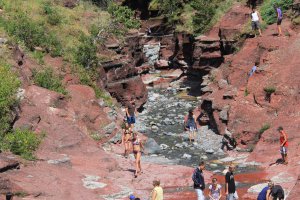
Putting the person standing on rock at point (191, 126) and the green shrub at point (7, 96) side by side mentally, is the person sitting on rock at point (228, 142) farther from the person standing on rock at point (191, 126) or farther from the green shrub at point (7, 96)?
the green shrub at point (7, 96)

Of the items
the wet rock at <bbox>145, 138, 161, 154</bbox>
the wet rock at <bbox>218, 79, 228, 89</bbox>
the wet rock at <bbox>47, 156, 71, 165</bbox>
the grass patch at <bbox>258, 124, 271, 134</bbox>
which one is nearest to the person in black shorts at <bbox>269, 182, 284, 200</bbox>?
the wet rock at <bbox>47, 156, 71, 165</bbox>

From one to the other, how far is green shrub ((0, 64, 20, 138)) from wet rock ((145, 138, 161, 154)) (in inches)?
269

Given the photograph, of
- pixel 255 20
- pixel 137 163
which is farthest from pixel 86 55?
pixel 137 163

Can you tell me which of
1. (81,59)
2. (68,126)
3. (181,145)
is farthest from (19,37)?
(181,145)

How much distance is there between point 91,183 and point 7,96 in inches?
205

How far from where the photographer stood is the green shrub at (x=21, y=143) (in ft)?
56.4

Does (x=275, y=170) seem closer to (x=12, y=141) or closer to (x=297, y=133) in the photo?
(x=297, y=133)

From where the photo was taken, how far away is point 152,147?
23609 mm

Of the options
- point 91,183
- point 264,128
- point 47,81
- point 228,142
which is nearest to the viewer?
point 91,183

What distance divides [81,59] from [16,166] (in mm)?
14079

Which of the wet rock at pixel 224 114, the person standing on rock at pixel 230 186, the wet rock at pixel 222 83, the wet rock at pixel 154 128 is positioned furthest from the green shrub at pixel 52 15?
the person standing on rock at pixel 230 186

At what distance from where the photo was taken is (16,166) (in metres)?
15.6

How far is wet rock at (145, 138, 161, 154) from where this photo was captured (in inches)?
918

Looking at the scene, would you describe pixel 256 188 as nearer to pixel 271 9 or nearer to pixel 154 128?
pixel 154 128
